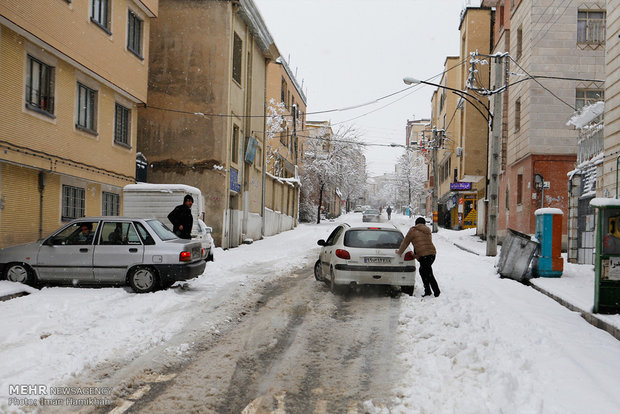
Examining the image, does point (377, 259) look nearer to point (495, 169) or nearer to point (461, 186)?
point (495, 169)

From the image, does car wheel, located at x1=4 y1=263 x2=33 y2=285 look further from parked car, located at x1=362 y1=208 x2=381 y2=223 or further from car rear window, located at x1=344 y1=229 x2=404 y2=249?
parked car, located at x1=362 y1=208 x2=381 y2=223

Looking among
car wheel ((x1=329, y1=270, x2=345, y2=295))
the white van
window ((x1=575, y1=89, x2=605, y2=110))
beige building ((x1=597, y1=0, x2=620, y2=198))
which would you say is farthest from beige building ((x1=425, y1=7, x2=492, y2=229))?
car wheel ((x1=329, y1=270, x2=345, y2=295))

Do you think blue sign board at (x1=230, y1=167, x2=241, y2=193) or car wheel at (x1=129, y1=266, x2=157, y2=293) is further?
blue sign board at (x1=230, y1=167, x2=241, y2=193)

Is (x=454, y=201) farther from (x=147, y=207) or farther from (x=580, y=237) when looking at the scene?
(x=147, y=207)

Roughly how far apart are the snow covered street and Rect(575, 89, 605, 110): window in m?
14.8

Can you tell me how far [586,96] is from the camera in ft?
76.1

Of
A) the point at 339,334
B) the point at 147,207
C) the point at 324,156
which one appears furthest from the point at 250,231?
the point at 324,156

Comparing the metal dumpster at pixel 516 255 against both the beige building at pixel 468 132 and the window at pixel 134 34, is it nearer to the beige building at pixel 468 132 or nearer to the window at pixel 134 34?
the window at pixel 134 34

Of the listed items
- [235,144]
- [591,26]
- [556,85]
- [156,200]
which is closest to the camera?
[156,200]

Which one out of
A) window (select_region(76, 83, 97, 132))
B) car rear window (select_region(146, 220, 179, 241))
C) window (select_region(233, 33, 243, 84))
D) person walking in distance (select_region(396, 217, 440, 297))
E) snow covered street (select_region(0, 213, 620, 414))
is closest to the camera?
snow covered street (select_region(0, 213, 620, 414))

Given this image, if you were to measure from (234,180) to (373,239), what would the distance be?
14559 mm

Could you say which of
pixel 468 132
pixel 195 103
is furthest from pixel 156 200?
pixel 468 132

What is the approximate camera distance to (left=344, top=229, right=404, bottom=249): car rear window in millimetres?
10930

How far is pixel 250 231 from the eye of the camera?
27906 mm
